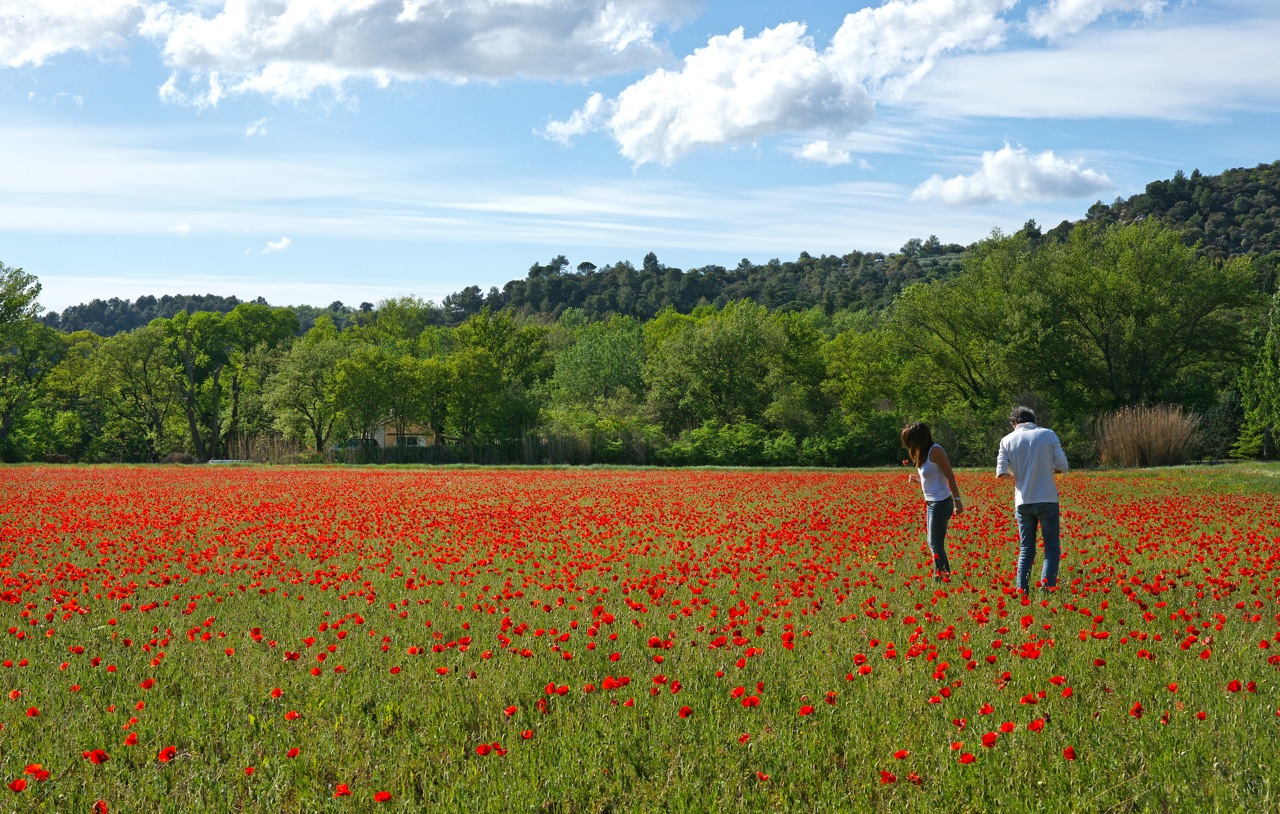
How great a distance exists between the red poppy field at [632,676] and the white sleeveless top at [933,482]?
97cm

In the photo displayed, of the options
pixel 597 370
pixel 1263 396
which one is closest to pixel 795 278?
pixel 597 370

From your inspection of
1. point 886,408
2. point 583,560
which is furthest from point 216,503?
point 886,408

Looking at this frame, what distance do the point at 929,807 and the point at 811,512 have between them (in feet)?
45.8

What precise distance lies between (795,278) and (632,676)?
164m

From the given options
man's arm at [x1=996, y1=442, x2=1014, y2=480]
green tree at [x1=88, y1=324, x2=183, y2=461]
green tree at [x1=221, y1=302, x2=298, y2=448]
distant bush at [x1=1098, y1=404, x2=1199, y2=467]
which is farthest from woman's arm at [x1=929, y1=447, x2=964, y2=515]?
green tree at [x1=88, y1=324, x2=183, y2=461]

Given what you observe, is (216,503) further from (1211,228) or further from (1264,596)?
(1211,228)

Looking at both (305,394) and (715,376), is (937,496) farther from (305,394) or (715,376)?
(305,394)

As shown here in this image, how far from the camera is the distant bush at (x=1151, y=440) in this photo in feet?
127

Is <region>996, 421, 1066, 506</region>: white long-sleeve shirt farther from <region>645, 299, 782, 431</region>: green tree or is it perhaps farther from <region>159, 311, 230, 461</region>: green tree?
<region>159, 311, 230, 461</region>: green tree

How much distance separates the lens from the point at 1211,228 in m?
93.8

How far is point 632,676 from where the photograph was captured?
6672 mm

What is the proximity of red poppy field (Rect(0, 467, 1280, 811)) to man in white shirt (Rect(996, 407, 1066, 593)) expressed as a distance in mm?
424

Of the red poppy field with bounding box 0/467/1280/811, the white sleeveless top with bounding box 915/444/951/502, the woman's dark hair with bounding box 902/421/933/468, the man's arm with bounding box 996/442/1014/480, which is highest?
the woman's dark hair with bounding box 902/421/933/468

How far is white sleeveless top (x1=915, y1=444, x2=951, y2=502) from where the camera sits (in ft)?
35.8
